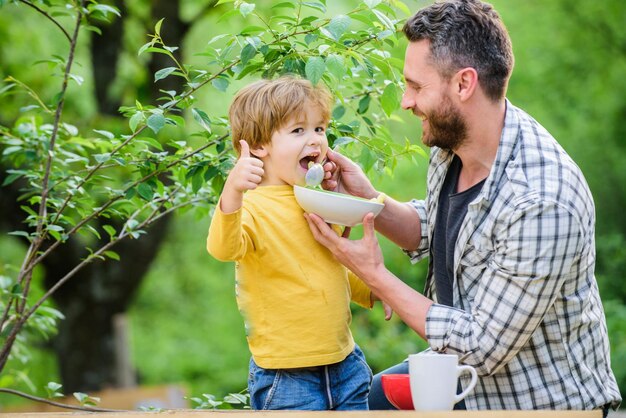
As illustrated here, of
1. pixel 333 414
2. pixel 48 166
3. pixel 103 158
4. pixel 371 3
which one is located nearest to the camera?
pixel 333 414

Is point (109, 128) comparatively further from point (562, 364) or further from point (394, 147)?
point (562, 364)

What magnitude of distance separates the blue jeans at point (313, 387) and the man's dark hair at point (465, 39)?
831 millimetres

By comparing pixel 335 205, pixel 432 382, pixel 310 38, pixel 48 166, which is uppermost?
pixel 310 38

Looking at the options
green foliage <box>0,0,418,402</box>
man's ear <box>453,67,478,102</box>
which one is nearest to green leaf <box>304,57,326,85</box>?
green foliage <box>0,0,418,402</box>

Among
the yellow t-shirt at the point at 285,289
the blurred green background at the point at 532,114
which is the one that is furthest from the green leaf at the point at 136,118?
the blurred green background at the point at 532,114

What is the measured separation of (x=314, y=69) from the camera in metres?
2.37

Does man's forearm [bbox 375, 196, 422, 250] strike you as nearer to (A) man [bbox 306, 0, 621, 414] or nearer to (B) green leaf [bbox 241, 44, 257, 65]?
(A) man [bbox 306, 0, 621, 414]

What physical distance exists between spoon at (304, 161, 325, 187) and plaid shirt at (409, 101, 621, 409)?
41cm

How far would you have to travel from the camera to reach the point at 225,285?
1274cm

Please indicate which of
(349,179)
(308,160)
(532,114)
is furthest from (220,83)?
(532,114)

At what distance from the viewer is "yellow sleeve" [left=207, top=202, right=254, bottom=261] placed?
2.25 meters

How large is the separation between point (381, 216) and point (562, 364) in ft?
2.46

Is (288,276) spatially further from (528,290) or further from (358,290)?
(528,290)

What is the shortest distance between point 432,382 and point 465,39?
1.04 metres
